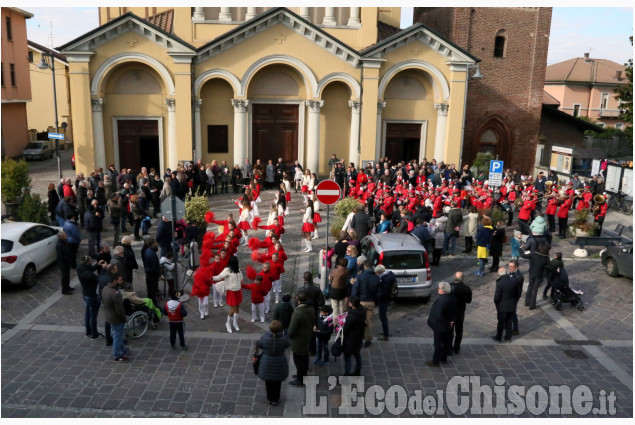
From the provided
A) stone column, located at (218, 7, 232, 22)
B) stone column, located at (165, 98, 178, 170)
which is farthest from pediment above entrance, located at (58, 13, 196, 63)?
stone column, located at (218, 7, 232, 22)

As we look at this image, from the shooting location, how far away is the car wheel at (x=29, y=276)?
42.8 ft

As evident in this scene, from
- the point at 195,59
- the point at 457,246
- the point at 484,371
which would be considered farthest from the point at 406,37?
the point at 484,371

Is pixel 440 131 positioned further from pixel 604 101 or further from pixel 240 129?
pixel 604 101

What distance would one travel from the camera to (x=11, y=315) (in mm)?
11680

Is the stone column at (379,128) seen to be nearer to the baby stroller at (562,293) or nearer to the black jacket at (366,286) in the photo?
the baby stroller at (562,293)

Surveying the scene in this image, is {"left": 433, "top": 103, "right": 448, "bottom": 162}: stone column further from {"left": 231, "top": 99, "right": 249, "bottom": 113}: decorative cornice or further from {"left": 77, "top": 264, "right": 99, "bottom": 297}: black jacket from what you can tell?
{"left": 77, "top": 264, "right": 99, "bottom": 297}: black jacket

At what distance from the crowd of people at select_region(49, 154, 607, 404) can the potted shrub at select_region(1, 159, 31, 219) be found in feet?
7.52

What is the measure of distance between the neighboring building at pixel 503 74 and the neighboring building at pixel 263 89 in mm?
4724

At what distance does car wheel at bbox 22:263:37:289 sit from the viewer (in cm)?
1305

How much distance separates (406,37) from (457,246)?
12.4m

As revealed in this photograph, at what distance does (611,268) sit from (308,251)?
335 inches

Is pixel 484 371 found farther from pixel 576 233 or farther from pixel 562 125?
pixel 562 125

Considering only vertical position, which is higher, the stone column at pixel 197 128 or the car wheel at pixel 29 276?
the stone column at pixel 197 128

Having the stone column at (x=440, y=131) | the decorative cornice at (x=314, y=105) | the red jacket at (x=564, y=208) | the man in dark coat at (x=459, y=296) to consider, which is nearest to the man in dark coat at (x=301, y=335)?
the man in dark coat at (x=459, y=296)
